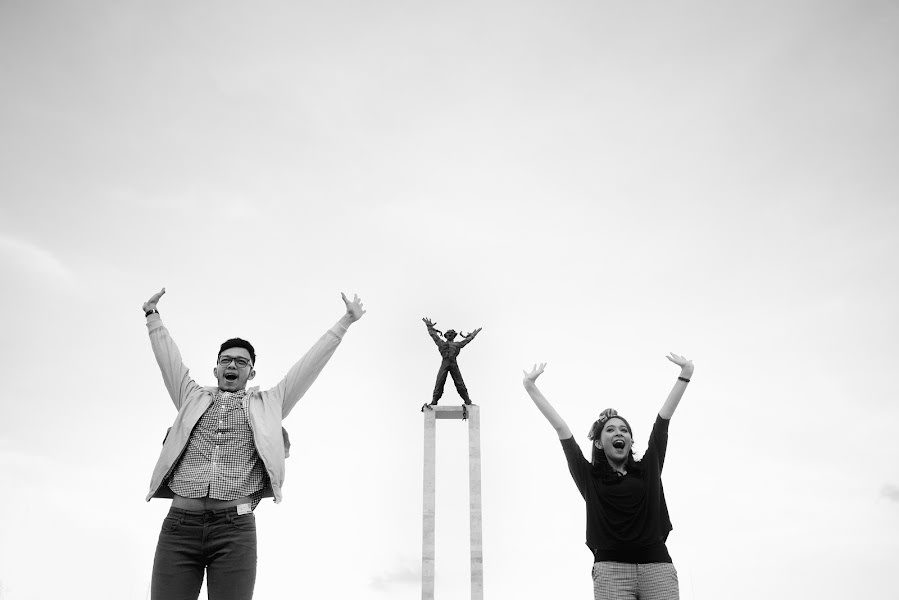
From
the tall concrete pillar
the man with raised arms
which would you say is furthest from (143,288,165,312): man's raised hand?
the tall concrete pillar

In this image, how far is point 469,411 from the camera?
41.5ft

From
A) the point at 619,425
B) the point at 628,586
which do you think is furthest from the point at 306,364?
the point at 628,586

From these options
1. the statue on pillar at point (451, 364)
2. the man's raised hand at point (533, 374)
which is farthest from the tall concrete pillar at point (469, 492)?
the man's raised hand at point (533, 374)

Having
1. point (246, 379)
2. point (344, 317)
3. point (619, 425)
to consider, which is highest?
point (344, 317)

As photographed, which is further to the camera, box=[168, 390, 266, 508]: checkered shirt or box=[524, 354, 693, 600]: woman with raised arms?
box=[524, 354, 693, 600]: woman with raised arms

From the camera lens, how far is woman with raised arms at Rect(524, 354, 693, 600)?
12.2ft

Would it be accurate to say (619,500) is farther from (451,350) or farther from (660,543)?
(451,350)

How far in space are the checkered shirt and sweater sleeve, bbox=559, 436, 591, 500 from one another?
1.80 meters

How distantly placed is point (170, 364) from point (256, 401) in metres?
0.62

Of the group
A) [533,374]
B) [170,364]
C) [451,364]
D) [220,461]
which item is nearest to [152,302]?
[170,364]

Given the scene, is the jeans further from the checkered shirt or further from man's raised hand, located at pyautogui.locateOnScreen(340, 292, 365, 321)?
man's raised hand, located at pyautogui.locateOnScreen(340, 292, 365, 321)

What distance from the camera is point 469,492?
477 inches

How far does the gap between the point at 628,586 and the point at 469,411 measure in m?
8.99

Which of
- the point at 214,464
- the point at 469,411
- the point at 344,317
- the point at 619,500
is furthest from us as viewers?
the point at 469,411
